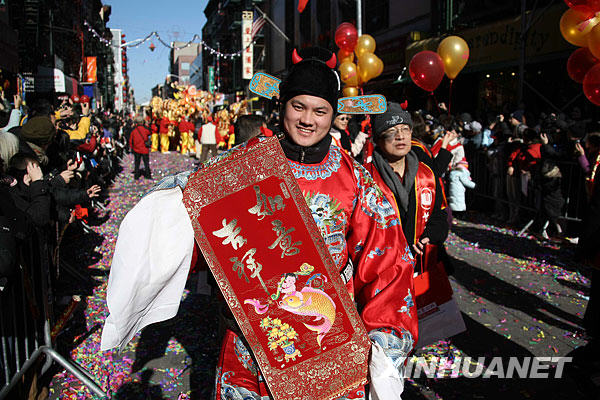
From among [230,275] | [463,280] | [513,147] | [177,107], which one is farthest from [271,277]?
[177,107]

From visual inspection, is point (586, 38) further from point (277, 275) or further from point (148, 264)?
point (148, 264)

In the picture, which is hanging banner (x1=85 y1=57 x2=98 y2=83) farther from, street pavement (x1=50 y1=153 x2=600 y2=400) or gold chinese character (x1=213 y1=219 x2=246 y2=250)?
gold chinese character (x1=213 y1=219 x2=246 y2=250)

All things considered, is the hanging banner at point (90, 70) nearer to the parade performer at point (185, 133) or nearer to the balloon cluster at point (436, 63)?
the parade performer at point (185, 133)

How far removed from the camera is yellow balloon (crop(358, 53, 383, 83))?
10344 millimetres

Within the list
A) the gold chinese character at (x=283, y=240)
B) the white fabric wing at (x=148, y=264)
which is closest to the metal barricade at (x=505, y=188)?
the gold chinese character at (x=283, y=240)

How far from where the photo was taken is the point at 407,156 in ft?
12.6

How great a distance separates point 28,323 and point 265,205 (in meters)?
2.59

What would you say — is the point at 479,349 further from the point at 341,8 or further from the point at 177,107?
the point at 177,107

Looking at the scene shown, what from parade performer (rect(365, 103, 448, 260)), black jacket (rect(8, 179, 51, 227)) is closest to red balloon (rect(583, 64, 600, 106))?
parade performer (rect(365, 103, 448, 260))

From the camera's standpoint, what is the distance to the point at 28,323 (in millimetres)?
3648

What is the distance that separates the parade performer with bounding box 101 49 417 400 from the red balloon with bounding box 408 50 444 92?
7.00 metres

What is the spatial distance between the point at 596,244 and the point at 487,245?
509 cm

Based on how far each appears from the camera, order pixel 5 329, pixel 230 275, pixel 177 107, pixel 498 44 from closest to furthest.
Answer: pixel 230 275 < pixel 5 329 < pixel 498 44 < pixel 177 107

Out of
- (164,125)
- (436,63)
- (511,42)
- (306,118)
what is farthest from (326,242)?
(164,125)
